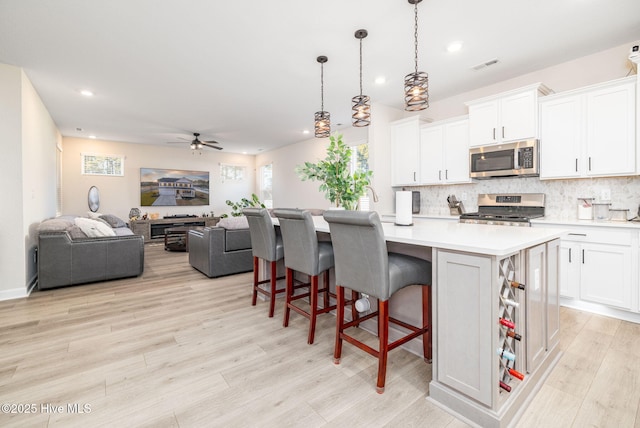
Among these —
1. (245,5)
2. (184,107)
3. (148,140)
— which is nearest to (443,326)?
(245,5)

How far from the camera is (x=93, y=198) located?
7332 millimetres

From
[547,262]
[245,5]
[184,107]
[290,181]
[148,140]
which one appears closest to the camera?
[547,262]

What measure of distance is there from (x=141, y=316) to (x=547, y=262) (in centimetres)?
342

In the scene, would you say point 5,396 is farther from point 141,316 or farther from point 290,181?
point 290,181

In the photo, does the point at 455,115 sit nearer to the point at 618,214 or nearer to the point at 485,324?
the point at 618,214

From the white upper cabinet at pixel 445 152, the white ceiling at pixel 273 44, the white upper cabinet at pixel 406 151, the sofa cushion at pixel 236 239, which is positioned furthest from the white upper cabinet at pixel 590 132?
the sofa cushion at pixel 236 239

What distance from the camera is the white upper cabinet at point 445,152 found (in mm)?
4148

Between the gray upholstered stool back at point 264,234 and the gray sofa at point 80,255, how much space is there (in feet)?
7.94

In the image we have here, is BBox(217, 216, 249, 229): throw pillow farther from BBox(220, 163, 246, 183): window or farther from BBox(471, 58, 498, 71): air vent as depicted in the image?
BBox(220, 163, 246, 183): window

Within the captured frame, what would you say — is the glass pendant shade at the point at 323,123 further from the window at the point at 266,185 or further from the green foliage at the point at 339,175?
the window at the point at 266,185

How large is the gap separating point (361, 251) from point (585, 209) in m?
3.11

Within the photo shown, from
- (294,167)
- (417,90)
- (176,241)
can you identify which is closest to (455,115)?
(417,90)

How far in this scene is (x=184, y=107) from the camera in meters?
4.98

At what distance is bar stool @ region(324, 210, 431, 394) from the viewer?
1.68m
